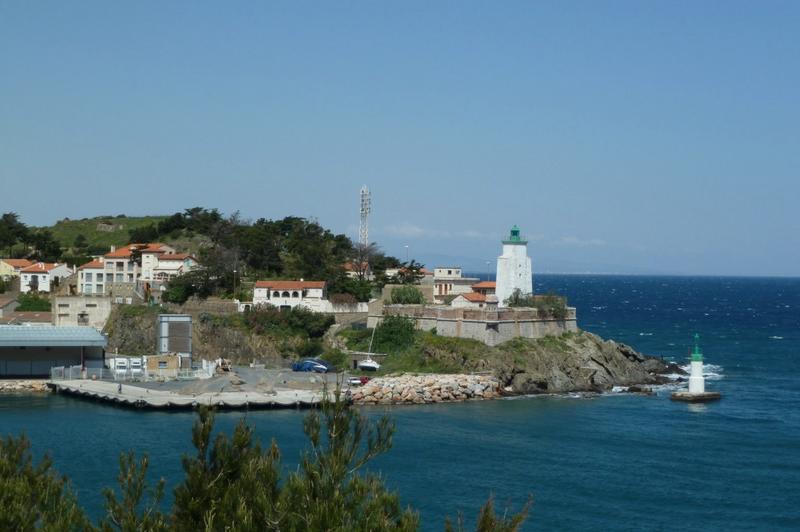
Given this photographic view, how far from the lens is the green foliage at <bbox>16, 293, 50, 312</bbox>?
62938 mm

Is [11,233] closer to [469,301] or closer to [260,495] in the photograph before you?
[469,301]

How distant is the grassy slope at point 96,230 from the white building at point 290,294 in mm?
33521

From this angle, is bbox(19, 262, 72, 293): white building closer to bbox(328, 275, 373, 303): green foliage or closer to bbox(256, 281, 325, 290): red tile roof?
bbox(256, 281, 325, 290): red tile roof

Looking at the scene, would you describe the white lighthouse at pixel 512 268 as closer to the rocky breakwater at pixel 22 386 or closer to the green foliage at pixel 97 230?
the rocky breakwater at pixel 22 386

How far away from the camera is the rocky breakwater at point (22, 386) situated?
47.2 meters

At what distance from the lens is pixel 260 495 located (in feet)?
43.0

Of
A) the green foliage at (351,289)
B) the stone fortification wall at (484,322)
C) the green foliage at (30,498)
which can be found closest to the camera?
the green foliage at (30,498)

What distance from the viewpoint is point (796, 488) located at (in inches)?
1185

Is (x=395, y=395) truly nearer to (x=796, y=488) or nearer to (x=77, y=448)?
(x=77, y=448)

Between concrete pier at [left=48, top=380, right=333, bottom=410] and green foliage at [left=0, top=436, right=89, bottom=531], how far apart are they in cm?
2527

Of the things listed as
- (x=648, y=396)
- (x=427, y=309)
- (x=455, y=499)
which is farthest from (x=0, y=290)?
(x=455, y=499)

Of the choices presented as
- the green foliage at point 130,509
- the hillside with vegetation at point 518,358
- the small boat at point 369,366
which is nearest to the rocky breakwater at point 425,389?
the hillside with vegetation at point 518,358

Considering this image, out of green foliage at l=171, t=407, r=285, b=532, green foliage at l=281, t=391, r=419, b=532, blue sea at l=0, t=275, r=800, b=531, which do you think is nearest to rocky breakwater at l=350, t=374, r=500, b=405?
blue sea at l=0, t=275, r=800, b=531

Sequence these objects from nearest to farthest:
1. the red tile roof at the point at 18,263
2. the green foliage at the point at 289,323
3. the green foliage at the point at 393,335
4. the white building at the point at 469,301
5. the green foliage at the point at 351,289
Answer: the green foliage at the point at 393,335 → the white building at the point at 469,301 → the green foliage at the point at 289,323 → the green foliage at the point at 351,289 → the red tile roof at the point at 18,263
